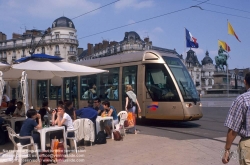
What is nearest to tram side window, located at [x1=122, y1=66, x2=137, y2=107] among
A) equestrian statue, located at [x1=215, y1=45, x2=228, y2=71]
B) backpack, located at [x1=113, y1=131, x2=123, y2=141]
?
backpack, located at [x1=113, y1=131, x2=123, y2=141]

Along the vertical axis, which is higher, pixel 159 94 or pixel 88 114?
pixel 159 94

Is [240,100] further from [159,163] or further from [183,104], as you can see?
[183,104]

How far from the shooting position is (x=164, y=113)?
13070 mm

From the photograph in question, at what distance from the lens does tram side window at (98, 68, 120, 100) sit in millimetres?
14941

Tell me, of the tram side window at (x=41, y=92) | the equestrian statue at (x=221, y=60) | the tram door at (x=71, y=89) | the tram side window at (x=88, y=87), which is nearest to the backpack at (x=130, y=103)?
the tram side window at (x=88, y=87)

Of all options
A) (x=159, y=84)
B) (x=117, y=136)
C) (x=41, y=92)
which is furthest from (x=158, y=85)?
(x=41, y=92)

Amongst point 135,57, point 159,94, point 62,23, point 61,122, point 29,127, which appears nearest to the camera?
point 29,127

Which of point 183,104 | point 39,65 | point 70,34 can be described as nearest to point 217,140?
point 183,104

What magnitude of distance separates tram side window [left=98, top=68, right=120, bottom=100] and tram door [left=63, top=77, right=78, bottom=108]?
2.09m

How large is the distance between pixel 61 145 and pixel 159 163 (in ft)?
7.34

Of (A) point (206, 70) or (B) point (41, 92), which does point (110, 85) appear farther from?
(A) point (206, 70)

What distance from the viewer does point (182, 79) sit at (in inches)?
525

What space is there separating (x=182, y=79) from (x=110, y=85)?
360 centimetres

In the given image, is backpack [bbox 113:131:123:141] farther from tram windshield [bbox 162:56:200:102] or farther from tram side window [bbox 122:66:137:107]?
tram side window [bbox 122:66:137:107]
